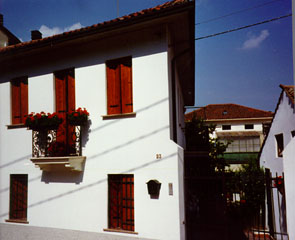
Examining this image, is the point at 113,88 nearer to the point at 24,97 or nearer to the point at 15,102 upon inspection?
the point at 24,97

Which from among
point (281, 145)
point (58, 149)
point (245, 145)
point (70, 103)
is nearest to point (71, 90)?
point (70, 103)

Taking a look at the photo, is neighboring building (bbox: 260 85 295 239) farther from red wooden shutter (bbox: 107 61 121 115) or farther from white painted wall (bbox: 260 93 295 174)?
red wooden shutter (bbox: 107 61 121 115)

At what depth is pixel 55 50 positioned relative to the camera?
Answer: 26.7ft

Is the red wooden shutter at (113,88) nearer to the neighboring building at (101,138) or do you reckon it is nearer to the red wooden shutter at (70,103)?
the neighboring building at (101,138)

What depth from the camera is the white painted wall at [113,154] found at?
6.26m

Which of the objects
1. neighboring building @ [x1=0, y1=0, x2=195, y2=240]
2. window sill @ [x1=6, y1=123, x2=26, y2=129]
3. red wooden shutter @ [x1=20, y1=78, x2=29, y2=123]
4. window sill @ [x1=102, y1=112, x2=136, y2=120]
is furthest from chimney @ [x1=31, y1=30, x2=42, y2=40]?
window sill @ [x1=102, y1=112, x2=136, y2=120]

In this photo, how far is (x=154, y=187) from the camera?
6219mm

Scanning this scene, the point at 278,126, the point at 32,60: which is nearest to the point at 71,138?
the point at 32,60

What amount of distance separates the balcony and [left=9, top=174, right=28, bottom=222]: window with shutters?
47.8 inches

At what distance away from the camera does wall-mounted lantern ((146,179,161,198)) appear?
622 centimetres

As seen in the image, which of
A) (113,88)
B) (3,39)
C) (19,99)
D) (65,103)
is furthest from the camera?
(3,39)

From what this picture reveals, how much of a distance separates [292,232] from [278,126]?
990cm

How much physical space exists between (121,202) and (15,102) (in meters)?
5.46

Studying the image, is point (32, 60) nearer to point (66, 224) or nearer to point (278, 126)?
point (66, 224)
